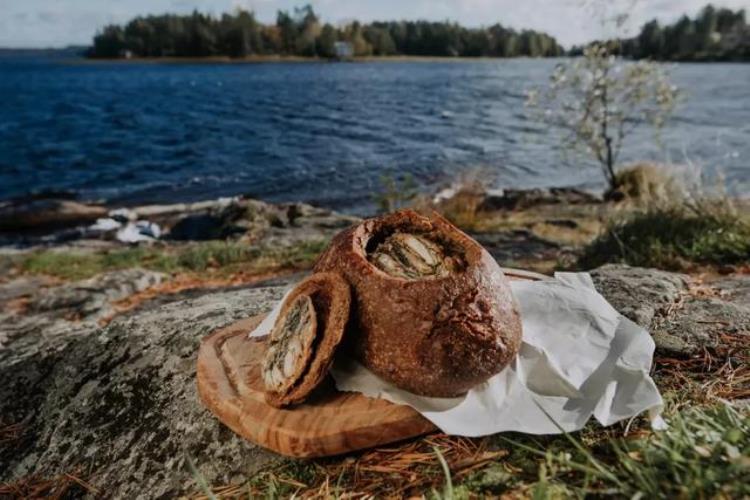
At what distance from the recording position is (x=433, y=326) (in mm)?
1853

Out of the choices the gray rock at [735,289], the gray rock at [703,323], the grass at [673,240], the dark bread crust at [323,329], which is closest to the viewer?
the dark bread crust at [323,329]

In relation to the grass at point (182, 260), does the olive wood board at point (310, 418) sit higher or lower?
higher

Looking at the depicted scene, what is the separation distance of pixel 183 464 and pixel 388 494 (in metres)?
0.77

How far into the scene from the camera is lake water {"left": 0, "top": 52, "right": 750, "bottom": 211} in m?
21.0

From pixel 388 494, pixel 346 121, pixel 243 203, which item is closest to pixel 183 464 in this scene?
pixel 388 494

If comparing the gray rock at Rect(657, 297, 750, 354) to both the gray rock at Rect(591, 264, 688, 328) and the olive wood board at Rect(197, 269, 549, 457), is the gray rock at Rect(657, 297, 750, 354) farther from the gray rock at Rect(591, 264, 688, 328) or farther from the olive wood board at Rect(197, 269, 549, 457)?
the olive wood board at Rect(197, 269, 549, 457)

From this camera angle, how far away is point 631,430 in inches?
69.5

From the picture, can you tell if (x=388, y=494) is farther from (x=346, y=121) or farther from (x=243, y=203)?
(x=346, y=121)

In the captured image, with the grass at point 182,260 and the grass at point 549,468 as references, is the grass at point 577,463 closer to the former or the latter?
the grass at point 549,468

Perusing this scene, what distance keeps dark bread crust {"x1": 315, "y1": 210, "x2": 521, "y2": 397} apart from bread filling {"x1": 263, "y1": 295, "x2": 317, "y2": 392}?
17 centimetres

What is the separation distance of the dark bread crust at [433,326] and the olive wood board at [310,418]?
0.41ft

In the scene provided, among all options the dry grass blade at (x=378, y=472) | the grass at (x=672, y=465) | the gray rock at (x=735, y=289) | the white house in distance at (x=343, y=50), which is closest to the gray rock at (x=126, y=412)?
the dry grass blade at (x=378, y=472)

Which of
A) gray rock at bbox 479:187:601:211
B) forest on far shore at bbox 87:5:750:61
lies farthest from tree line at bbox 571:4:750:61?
gray rock at bbox 479:187:601:211

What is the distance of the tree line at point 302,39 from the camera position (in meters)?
120
